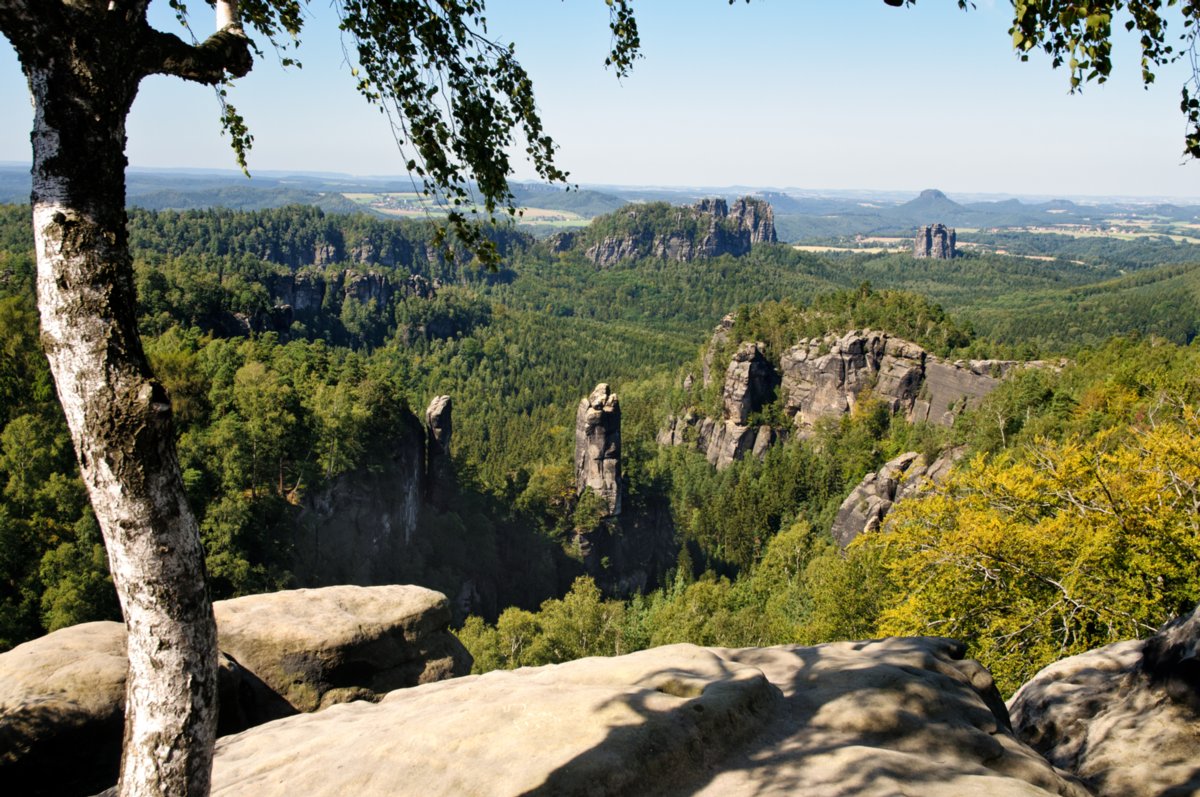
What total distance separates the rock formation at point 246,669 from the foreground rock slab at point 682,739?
2372 millimetres

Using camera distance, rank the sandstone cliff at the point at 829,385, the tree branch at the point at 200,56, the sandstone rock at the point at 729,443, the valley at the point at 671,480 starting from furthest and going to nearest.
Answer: the sandstone rock at the point at 729,443
the sandstone cliff at the point at 829,385
the valley at the point at 671,480
the tree branch at the point at 200,56

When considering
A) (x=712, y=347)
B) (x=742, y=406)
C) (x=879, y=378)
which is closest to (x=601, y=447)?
(x=742, y=406)

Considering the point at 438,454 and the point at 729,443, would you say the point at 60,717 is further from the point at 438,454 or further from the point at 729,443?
the point at 729,443

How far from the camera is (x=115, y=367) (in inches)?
141

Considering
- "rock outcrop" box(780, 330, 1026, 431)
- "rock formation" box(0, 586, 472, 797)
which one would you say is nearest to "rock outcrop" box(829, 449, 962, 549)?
"rock outcrop" box(780, 330, 1026, 431)

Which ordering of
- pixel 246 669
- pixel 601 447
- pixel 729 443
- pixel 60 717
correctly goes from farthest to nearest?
pixel 729 443 < pixel 601 447 < pixel 246 669 < pixel 60 717

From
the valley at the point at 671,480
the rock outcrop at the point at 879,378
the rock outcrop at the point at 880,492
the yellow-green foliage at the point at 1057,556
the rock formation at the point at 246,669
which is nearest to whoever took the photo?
the rock formation at the point at 246,669

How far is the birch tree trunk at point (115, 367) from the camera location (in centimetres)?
347

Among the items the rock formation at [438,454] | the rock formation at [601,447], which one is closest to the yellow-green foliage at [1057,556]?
the rock formation at [438,454]

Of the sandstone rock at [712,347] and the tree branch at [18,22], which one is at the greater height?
the tree branch at [18,22]

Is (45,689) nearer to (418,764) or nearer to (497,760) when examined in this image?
(418,764)

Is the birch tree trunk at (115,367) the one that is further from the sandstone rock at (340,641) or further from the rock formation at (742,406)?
the rock formation at (742,406)

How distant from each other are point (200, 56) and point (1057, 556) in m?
17.1

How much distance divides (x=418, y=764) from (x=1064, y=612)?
13505 millimetres
